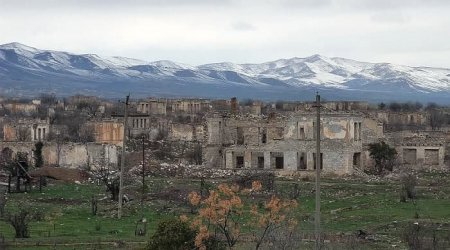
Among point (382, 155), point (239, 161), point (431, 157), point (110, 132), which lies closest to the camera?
point (382, 155)

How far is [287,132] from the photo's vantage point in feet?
162

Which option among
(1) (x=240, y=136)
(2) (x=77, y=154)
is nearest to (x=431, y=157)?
(1) (x=240, y=136)

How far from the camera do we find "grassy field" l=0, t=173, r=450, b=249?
1030 inches

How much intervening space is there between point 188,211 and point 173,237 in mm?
11385

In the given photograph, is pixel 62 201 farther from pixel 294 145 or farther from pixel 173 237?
pixel 294 145

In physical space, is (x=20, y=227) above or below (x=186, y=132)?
below

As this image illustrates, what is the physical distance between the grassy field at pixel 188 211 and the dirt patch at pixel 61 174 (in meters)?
1.78

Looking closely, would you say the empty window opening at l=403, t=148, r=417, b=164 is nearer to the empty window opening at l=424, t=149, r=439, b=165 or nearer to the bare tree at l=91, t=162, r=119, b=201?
the empty window opening at l=424, t=149, r=439, b=165

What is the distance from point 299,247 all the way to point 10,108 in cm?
10283

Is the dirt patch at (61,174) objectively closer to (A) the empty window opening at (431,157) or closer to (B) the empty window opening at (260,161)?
(B) the empty window opening at (260,161)

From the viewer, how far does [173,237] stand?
69.1ft

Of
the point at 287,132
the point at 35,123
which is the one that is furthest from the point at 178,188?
the point at 35,123

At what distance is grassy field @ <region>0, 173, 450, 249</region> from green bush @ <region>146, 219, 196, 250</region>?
3601 mm

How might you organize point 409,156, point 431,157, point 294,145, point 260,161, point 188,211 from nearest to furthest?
point 188,211 < point 294,145 < point 260,161 < point 431,157 < point 409,156
